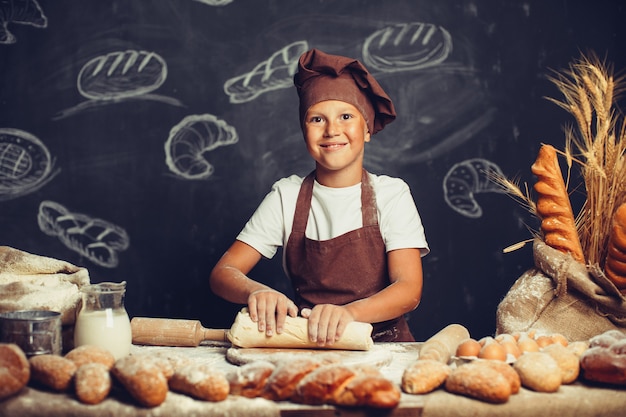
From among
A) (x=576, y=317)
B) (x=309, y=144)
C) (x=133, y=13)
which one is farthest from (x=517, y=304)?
(x=133, y=13)

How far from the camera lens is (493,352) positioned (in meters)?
1.48

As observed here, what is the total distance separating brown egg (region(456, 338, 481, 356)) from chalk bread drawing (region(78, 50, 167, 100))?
6.79 feet

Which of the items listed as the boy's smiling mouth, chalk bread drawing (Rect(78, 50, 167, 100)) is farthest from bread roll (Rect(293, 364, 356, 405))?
chalk bread drawing (Rect(78, 50, 167, 100))

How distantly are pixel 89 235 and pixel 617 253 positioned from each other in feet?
7.35

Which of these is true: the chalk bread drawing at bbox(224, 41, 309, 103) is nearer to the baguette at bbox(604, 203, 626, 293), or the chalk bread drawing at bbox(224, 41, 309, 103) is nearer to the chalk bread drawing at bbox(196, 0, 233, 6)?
the chalk bread drawing at bbox(196, 0, 233, 6)

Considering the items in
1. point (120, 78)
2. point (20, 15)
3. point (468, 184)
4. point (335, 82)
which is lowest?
point (468, 184)

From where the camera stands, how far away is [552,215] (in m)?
2.02

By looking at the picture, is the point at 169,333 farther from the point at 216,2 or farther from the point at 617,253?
the point at 216,2

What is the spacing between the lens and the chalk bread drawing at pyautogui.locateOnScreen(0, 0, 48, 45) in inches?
121

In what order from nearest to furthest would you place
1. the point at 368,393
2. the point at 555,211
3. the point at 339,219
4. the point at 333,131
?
the point at 368,393
the point at 555,211
the point at 333,131
the point at 339,219

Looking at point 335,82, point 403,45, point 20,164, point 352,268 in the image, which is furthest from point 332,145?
point 20,164

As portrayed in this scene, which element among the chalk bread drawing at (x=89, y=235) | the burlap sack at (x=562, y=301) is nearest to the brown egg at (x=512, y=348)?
the burlap sack at (x=562, y=301)

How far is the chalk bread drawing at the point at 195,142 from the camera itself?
314 centimetres

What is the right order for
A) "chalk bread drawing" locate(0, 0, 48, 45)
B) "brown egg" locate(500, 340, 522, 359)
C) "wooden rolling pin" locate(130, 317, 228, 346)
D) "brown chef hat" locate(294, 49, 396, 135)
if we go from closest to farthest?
"brown egg" locate(500, 340, 522, 359) < "wooden rolling pin" locate(130, 317, 228, 346) < "brown chef hat" locate(294, 49, 396, 135) < "chalk bread drawing" locate(0, 0, 48, 45)
